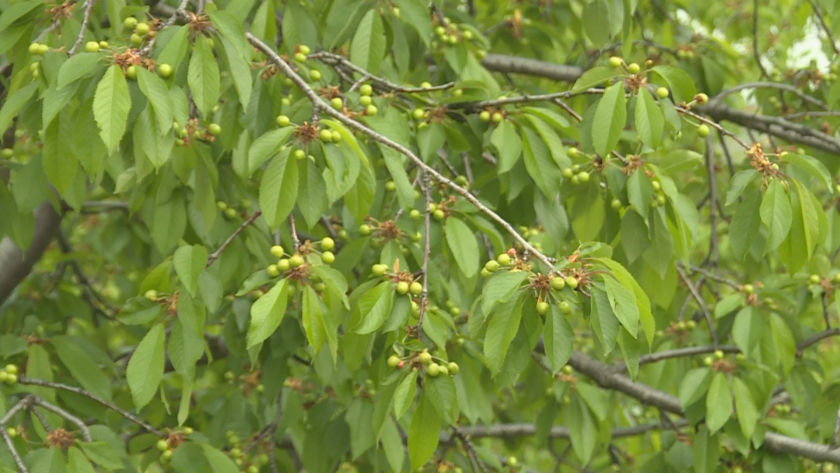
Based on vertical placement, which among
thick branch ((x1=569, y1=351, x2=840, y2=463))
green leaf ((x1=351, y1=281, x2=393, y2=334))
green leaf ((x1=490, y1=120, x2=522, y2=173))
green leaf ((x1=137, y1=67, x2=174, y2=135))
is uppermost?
green leaf ((x1=137, y1=67, x2=174, y2=135))

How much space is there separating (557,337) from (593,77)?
0.79 meters

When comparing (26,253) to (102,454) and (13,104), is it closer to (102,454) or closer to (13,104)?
(102,454)

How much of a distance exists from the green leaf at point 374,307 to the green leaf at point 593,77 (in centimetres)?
79

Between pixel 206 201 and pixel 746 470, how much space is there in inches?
81.4

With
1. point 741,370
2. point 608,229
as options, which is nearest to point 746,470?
point 741,370

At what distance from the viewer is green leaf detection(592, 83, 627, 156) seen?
2.18 meters

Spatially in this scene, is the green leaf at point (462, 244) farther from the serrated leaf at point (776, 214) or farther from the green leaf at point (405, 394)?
the serrated leaf at point (776, 214)

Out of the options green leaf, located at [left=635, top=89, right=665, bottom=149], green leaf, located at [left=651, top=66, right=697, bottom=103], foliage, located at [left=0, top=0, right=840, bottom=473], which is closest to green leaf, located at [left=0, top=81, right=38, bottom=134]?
foliage, located at [left=0, top=0, right=840, bottom=473]

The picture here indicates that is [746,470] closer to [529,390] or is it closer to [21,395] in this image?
[529,390]

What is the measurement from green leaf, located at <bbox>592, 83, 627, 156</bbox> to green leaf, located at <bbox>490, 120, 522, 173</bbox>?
0.27m

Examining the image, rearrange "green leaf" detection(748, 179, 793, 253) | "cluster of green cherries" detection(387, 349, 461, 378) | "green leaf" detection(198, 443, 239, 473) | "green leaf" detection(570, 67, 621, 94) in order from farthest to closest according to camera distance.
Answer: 1. "green leaf" detection(198, 443, 239, 473)
2. "green leaf" detection(570, 67, 621, 94)
3. "green leaf" detection(748, 179, 793, 253)
4. "cluster of green cherries" detection(387, 349, 461, 378)

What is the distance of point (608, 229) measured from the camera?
8.36 feet

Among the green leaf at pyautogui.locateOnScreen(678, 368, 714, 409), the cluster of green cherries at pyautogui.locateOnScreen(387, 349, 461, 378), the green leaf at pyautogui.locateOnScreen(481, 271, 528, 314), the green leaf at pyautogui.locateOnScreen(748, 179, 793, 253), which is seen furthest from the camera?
the green leaf at pyautogui.locateOnScreen(678, 368, 714, 409)

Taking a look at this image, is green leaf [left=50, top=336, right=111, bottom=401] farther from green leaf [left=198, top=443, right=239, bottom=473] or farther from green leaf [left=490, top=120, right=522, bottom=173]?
green leaf [left=490, top=120, right=522, bottom=173]
